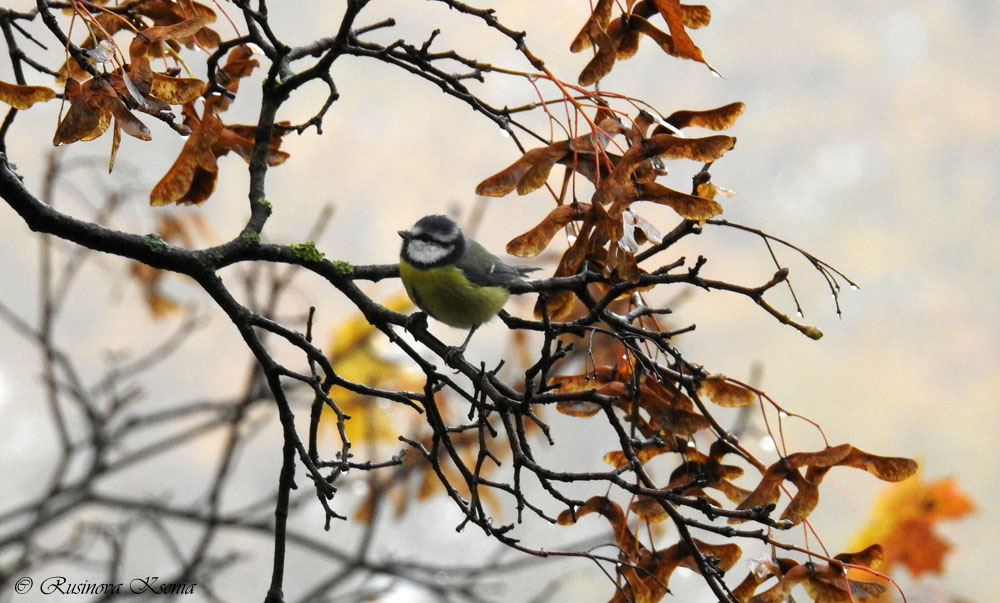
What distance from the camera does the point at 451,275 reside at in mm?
2672

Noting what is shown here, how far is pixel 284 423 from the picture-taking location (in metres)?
1.84

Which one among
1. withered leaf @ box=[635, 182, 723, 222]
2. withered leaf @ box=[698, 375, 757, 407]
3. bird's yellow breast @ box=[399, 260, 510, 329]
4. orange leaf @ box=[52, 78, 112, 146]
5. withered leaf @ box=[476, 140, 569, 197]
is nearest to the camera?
orange leaf @ box=[52, 78, 112, 146]

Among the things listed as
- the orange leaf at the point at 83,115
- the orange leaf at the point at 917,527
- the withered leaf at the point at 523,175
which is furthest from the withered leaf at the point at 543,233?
the orange leaf at the point at 917,527

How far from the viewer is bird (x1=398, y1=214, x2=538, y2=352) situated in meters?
2.64

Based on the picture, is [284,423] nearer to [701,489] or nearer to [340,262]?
[340,262]

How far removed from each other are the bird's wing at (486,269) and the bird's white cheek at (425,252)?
6 cm

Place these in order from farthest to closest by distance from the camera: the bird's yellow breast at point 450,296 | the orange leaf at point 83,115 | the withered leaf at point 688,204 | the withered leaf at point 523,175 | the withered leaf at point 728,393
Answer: the bird's yellow breast at point 450,296 < the withered leaf at point 728,393 < the withered leaf at point 523,175 < the withered leaf at point 688,204 < the orange leaf at point 83,115

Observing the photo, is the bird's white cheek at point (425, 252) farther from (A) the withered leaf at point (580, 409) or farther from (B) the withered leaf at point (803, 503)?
(B) the withered leaf at point (803, 503)

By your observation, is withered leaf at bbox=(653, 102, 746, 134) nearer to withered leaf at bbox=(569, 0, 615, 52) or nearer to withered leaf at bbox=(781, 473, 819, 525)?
withered leaf at bbox=(569, 0, 615, 52)

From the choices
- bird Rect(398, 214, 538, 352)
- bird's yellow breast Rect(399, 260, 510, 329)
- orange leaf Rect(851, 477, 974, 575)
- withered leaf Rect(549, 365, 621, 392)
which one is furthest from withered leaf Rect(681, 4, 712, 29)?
orange leaf Rect(851, 477, 974, 575)

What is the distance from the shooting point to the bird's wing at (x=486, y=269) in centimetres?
271

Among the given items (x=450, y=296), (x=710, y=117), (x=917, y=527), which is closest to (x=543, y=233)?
(x=710, y=117)

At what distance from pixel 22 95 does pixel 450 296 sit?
1.33m

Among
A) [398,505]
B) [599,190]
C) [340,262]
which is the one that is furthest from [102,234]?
[398,505]
